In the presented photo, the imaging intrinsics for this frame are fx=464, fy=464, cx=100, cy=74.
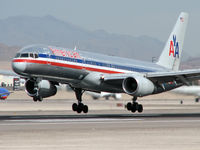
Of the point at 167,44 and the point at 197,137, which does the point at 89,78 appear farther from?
the point at 197,137

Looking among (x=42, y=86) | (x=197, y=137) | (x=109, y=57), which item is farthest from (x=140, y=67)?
(x=197, y=137)

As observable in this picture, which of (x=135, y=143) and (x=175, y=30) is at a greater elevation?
(x=175, y=30)

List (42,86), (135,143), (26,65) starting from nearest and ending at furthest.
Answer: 1. (135,143)
2. (26,65)
3. (42,86)

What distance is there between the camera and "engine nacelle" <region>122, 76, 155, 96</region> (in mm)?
38516

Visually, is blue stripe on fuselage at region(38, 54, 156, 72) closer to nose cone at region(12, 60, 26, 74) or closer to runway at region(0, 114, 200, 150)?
nose cone at region(12, 60, 26, 74)

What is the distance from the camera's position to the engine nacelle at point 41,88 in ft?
128

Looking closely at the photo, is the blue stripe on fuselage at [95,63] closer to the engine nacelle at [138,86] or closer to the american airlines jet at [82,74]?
the american airlines jet at [82,74]

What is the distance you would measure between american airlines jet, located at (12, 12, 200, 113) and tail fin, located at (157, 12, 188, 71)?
6.55 metres

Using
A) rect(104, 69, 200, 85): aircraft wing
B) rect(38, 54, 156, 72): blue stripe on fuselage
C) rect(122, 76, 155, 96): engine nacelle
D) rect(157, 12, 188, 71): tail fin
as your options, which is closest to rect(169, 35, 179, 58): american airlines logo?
rect(157, 12, 188, 71): tail fin

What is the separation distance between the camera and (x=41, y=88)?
129ft

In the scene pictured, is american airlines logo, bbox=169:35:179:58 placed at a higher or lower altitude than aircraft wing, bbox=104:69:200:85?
higher

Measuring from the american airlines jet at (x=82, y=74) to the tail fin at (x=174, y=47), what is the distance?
6.55 metres

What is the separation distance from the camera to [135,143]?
2033cm

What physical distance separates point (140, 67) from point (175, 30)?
A: 851 cm
